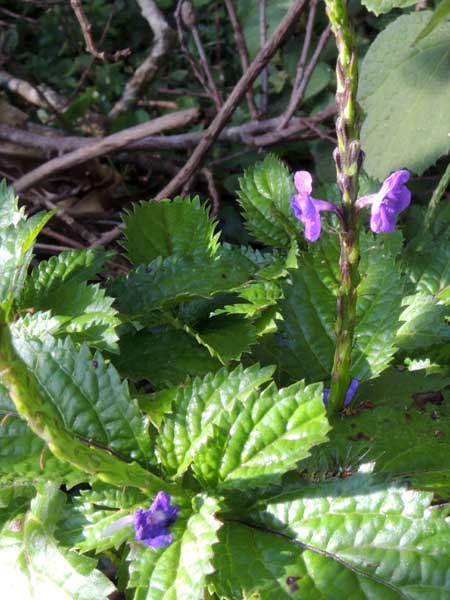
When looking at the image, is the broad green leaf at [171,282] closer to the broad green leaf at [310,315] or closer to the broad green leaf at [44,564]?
the broad green leaf at [310,315]

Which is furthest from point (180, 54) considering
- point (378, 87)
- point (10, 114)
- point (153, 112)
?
point (378, 87)

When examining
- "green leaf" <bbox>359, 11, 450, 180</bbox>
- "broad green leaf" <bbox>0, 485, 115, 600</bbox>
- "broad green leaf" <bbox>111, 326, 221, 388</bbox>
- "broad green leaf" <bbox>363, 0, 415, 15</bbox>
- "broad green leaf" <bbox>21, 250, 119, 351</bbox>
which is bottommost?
"broad green leaf" <bbox>0, 485, 115, 600</bbox>

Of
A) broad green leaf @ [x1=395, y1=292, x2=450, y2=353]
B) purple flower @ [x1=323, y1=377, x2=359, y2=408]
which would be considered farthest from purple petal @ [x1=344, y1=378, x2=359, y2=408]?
broad green leaf @ [x1=395, y1=292, x2=450, y2=353]

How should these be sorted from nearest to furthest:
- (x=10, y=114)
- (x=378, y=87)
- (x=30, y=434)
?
1. (x=30, y=434)
2. (x=378, y=87)
3. (x=10, y=114)

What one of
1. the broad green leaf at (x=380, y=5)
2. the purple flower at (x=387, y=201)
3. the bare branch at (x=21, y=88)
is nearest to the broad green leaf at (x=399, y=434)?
the purple flower at (x=387, y=201)

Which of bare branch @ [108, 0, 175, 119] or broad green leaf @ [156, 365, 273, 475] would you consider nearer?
broad green leaf @ [156, 365, 273, 475]

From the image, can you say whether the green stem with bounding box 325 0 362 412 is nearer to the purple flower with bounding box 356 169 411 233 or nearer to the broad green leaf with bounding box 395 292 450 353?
the purple flower with bounding box 356 169 411 233

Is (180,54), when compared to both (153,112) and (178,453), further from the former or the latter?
(178,453)
